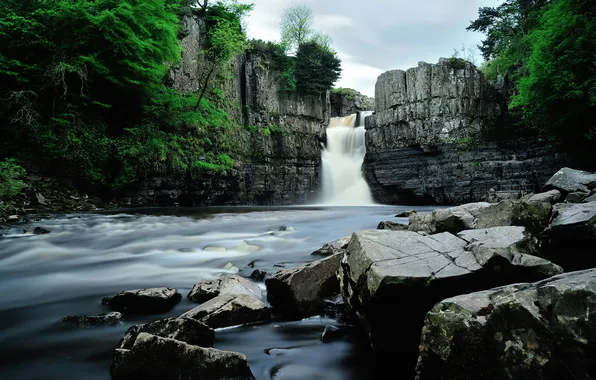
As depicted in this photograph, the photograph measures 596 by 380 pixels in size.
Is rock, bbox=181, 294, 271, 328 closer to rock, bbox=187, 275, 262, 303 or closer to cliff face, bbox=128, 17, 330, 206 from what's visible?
rock, bbox=187, 275, 262, 303

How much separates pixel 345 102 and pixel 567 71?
25.2 meters

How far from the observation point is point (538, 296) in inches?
80.5

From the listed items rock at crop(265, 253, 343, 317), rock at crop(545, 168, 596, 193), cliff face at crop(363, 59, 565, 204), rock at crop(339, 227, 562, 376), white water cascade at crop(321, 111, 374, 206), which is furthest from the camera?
white water cascade at crop(321, 111, 374, 206)

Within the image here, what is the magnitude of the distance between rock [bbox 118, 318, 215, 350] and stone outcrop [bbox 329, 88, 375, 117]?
1368 inches

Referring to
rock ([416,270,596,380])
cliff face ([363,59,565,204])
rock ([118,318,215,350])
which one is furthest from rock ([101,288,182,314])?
cliff face ([363,59,565,204])

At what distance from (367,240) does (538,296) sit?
1.79 meters

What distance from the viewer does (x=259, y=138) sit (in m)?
26.2

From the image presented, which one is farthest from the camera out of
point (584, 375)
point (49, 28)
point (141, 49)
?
point (141, 49)

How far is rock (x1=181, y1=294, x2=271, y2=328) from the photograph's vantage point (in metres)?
3.79

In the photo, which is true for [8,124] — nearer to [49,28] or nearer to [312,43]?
[49,28]

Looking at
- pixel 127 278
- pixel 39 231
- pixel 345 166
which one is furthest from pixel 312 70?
pixel 127 278

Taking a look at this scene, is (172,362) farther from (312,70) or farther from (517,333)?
(312,70)

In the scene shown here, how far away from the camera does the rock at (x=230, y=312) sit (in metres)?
3.79

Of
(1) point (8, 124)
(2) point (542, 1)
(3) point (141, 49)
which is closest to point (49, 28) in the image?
(3) point (141, 49)
